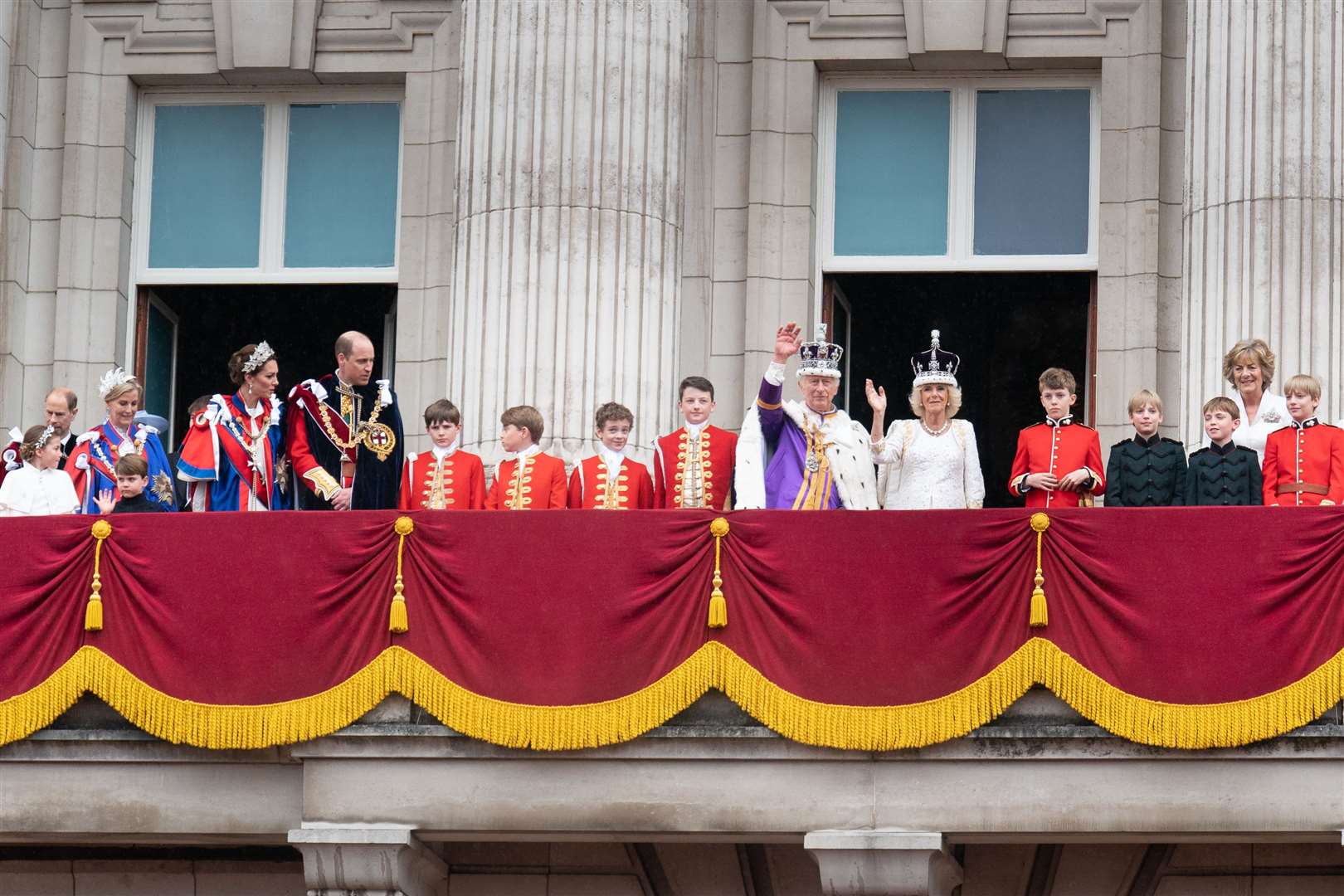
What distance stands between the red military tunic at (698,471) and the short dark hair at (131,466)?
146 inches

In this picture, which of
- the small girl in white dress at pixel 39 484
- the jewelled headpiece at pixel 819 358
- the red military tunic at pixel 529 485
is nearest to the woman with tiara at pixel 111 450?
the small girl in white dress at pixel 39 484

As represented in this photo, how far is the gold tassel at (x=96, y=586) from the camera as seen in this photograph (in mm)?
21359

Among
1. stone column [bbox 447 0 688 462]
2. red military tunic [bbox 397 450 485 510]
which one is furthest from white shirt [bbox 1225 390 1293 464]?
red military tunic [bbox 397 450 485 510]

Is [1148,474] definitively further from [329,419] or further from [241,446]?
[241,446]

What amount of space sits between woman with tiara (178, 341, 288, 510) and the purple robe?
3.78 meters

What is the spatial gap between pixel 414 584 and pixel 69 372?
766 centimetres

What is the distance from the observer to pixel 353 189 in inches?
1104

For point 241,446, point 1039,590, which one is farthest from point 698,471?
point 241,446

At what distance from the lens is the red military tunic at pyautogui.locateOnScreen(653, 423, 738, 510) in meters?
22.5

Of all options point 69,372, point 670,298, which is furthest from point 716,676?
point 69,372

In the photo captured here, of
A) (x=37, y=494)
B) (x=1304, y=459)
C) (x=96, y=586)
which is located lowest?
(x=96, y=586)

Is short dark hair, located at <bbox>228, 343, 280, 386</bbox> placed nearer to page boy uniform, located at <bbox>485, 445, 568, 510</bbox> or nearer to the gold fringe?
page boy uniform, located at <bbox>485, 445, 568, 510</bbox>

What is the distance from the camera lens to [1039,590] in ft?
67.3

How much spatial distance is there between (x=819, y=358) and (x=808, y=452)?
0.71 meters
